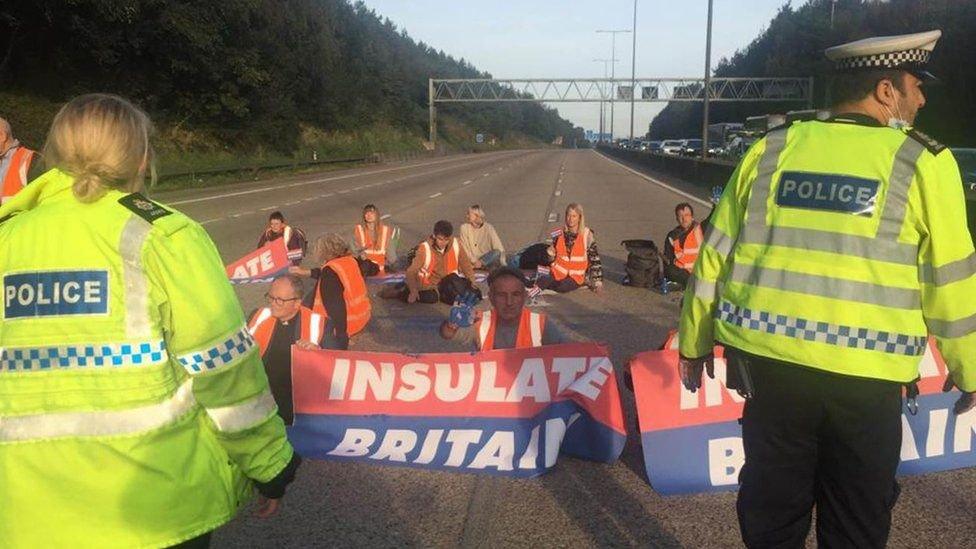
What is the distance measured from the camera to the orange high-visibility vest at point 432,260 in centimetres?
1091

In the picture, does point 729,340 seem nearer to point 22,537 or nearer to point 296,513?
point 22,537

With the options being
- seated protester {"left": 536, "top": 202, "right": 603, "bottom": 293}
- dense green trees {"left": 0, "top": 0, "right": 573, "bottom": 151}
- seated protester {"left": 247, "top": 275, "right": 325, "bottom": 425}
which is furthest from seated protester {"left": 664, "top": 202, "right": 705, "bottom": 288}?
dense green trees {"left": 0, "top": 0, "right": 573, "bottom": 151}

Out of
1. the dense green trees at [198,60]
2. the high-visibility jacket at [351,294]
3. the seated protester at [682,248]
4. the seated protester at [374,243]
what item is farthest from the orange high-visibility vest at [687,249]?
the dense green trees at [198,60]

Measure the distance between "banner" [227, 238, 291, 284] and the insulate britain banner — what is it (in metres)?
6.60

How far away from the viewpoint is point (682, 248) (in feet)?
37.5

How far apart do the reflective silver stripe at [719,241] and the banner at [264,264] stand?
9.47m

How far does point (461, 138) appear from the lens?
435ft

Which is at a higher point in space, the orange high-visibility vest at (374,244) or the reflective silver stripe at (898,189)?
the reflective silver stripe at (898,189)

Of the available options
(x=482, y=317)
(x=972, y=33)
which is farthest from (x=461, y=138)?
(x=482, y=317)

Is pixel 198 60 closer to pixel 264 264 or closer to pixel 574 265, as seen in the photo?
Result: pixel 264 264

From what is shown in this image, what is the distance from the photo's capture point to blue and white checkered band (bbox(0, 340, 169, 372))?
205 centimetres

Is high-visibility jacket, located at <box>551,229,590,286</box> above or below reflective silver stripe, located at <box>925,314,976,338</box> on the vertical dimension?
below

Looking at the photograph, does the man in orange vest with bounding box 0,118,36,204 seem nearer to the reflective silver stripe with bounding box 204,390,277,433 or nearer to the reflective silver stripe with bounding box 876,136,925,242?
the reflective silver stripe with bounding box 204,390,277,433

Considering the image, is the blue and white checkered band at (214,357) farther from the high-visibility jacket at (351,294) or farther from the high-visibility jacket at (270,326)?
the high-visibility jacket at (351,294)
